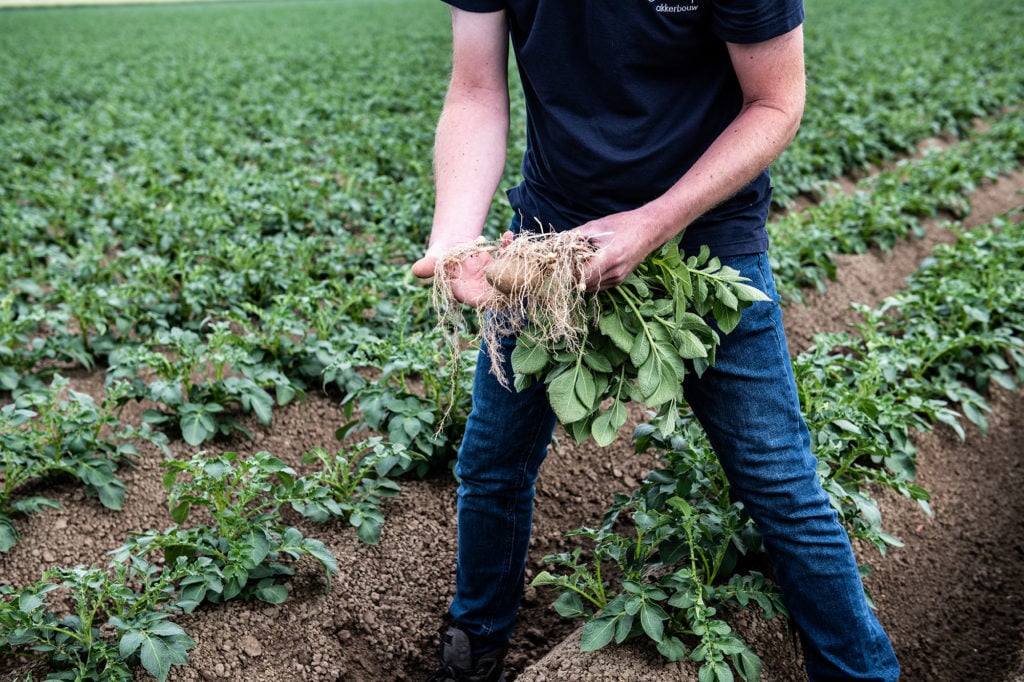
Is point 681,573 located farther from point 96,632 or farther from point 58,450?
point 58,450

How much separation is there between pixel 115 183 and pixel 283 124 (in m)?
2.40

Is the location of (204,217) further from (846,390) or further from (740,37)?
(740,37)

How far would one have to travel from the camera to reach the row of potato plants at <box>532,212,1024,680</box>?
2156 mm

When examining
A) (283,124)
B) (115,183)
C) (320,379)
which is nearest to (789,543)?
(320,379)

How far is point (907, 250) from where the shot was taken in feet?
17.0

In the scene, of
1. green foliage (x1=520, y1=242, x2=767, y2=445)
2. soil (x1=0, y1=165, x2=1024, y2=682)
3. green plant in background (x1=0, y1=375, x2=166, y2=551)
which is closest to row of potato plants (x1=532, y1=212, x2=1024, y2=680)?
soil (x1=0, y1=165, x2=1024, y2=682)

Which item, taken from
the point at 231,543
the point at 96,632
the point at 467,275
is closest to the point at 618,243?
the point at 467,275

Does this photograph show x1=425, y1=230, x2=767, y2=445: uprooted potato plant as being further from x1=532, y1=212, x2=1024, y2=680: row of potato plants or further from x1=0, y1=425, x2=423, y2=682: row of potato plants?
x1=0, y1=425, x2=423, y2=682: row of potato plants

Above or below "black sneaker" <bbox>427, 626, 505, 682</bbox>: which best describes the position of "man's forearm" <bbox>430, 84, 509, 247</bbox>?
above

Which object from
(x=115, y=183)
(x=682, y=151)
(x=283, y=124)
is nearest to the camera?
(x=682, y=151)

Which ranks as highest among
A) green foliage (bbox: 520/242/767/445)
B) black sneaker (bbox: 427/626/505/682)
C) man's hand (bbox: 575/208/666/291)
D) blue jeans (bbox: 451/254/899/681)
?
man's hand (bbox: 575/208/666/291)

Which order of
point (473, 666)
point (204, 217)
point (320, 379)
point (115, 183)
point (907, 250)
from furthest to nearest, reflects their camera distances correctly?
point (115, 183) → point (907, 250) → point (204, 217) → point (320, 379) → point (473, 666)

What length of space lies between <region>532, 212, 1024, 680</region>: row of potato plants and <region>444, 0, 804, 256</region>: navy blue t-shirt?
58 centimetres

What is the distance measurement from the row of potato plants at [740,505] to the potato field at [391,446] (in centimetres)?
1
